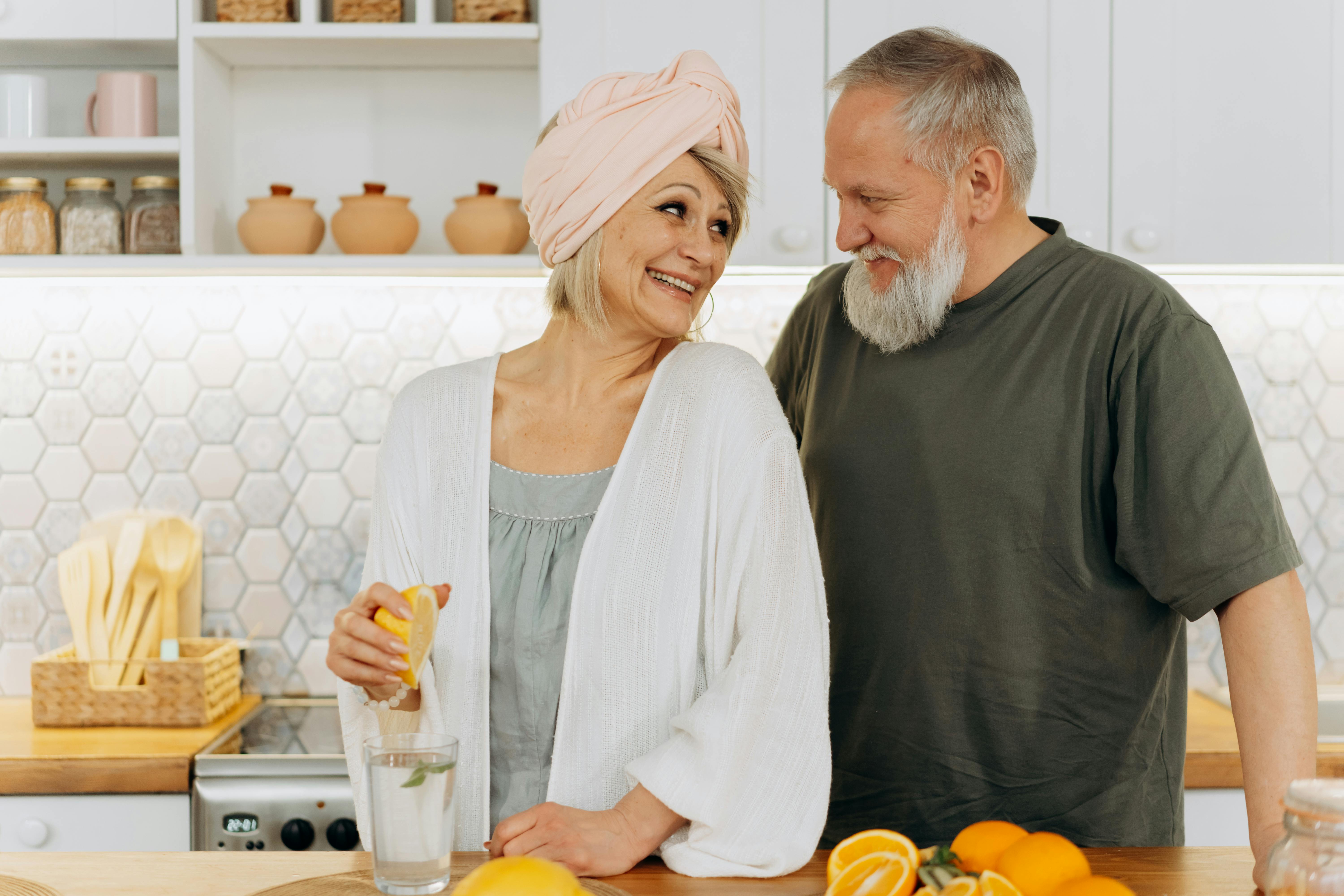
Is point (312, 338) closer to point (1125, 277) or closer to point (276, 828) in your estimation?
point (276, 828)

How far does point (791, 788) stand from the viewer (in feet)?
3.32

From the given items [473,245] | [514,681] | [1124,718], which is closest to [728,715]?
[514,681]

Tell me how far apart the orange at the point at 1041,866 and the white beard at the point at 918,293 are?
2.41 ft

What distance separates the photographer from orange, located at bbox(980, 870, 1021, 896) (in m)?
0.72

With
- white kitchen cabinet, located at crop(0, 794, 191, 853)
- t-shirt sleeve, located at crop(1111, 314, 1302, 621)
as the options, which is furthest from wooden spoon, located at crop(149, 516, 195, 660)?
t-shirt sleeve, located at crop(1111, 314, 1302, 621)

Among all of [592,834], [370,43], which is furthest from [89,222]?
[592,834]

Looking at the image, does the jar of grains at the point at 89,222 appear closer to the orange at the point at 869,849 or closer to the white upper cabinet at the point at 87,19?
the white upper cabinet at the point at 87,19

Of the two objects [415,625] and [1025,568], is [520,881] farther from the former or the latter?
[1025,568]

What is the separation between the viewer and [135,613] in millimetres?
2158

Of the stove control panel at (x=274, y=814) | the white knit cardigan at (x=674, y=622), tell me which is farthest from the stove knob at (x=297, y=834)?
the white knit cardigan at (x=674, y=622)

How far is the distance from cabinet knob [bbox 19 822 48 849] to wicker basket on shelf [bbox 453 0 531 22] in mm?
1521

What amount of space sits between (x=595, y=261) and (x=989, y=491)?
21.4 inches

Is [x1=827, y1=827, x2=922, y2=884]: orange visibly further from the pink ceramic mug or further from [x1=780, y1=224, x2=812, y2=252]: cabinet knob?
the pink ceramic mug

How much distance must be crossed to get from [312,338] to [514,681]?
139 cm
